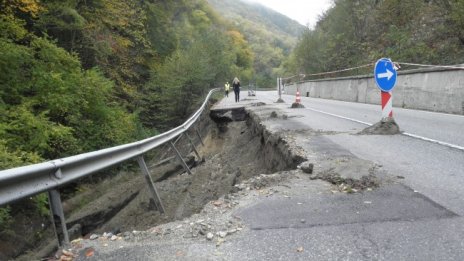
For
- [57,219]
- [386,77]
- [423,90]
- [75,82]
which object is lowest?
[57,219]

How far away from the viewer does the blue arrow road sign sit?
881 centimetres

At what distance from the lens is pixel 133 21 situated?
27.5m

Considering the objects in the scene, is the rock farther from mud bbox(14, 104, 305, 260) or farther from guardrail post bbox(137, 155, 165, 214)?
guardrail post bbox(137, 155, 165, 214)

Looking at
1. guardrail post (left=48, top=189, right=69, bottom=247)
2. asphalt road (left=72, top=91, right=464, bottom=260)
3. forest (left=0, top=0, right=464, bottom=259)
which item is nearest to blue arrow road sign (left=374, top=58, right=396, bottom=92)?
asphalt road (left=72, top=91, right=464, bottom=260)

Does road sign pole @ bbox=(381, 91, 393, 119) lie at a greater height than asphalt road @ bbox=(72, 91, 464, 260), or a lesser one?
greater

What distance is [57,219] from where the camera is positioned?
11.4ft

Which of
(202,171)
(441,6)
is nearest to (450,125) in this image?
(202,171)

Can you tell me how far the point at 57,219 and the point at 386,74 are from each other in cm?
741

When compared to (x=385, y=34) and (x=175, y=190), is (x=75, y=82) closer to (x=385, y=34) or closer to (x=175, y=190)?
(x=175, y=190)

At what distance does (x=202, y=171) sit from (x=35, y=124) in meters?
6.14

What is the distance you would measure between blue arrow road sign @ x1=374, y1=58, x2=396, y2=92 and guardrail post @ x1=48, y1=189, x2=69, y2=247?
23.8 ft

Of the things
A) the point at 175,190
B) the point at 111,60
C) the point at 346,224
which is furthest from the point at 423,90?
the point at 111,60

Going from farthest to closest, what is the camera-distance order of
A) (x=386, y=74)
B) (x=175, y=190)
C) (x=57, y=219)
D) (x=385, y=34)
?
(x=385, y=34), (x=386, y=74), (x=175, y=190), (x=57, y=219)

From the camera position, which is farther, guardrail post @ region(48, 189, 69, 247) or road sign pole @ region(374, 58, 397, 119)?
road sign pole @ region(374, 58, 397, 119)
